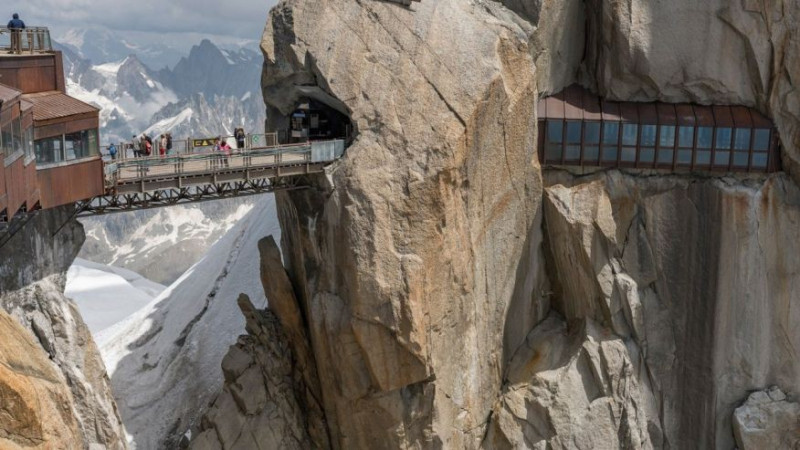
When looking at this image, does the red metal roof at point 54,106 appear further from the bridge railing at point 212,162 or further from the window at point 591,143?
the window at point 591,143

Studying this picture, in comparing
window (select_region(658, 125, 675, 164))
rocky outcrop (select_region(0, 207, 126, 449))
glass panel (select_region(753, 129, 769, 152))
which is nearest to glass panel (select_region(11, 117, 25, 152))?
rocky outcrop (select_region(0, 207, 126, 449))

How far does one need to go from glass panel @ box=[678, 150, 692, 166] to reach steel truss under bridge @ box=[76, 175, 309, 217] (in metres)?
19.1

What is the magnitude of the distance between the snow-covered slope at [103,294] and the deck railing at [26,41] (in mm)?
38664

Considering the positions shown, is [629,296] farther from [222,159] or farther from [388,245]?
[222,159]

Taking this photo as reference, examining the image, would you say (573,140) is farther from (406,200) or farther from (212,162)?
(212,162)

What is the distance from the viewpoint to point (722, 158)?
4903cm

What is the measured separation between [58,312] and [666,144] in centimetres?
3013

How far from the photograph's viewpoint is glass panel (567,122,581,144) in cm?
4862

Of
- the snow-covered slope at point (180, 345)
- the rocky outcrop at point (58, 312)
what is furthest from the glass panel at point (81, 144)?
the snow-covered slope at point (180, 345)

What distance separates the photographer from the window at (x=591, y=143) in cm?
4878

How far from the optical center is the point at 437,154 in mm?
42812

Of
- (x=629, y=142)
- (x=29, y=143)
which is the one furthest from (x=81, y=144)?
(x=629, y=142)

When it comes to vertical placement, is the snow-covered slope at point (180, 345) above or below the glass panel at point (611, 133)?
below

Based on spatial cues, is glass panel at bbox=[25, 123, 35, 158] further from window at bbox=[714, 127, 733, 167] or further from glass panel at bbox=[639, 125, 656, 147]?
window at bbox=[714, 127, 733, 167]
